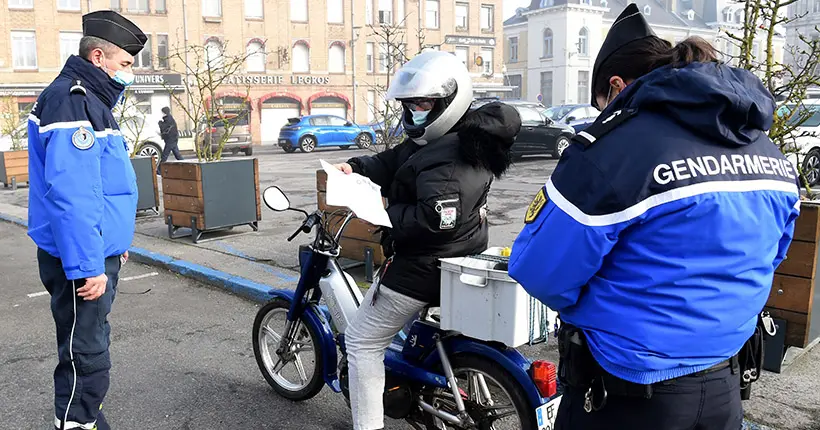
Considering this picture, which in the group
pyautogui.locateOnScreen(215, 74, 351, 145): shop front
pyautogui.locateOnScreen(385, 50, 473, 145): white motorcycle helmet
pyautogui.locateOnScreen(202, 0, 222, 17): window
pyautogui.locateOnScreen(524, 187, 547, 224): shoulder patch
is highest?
pyautogui.locateOnScreen(202, 0, 222, 17): window

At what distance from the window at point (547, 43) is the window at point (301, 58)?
92.0 feet

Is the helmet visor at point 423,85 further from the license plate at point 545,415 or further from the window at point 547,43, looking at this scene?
the window at point 547,43

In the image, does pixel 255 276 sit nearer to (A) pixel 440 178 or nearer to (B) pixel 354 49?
(A) pixel 440 178

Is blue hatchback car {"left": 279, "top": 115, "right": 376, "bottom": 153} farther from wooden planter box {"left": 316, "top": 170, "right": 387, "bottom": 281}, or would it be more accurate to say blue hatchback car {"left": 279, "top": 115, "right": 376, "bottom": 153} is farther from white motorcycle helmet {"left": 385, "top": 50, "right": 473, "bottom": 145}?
white motorcycle helmet {"left": 385, "top": 50, "right": 473, "bottom": 145}

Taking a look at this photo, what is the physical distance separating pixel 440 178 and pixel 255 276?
421 cm

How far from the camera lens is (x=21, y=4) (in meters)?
36.5

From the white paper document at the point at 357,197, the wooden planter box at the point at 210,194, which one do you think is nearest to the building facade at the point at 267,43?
the wooden planter box at the point at 210,194

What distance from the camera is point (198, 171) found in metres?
8.05

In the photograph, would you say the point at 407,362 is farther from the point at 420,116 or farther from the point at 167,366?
the point at 167,366

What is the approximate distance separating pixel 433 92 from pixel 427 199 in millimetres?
467

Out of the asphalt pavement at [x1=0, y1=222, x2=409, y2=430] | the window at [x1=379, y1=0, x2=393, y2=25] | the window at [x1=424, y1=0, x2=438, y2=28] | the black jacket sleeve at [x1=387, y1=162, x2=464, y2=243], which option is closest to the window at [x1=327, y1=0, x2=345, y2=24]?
the window at [x1=379, y1=0, x2=393, y2=25]

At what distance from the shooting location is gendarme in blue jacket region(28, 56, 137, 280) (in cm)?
288

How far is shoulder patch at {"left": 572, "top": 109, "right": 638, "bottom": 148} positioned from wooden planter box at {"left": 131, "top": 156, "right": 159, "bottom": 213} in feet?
32.0

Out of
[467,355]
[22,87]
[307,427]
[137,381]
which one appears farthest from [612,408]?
[22,87]
